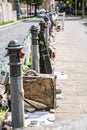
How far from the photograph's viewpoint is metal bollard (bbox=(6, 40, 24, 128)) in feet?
15.4

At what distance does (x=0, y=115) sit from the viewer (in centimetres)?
577

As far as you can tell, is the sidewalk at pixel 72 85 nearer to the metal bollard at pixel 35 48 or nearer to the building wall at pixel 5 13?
the metal bollard at pixel 35 48

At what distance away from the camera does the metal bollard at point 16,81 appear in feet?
15.4

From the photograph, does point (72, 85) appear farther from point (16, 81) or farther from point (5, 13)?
point (5, 13)

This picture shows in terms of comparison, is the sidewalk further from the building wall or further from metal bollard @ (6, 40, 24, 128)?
the building wall

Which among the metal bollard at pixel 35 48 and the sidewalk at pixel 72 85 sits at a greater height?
the metal bollard at pixel 35 48

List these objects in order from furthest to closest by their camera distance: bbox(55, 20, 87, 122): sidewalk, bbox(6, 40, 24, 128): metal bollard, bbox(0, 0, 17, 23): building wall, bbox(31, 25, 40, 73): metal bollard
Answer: bbox(0, 0, 17, 23): building wall
bbox(31, 25, 40, 73): metal bollard
bbox(55, 20, 87, 122): sidewalk
bbox(6, 40, 24, 128): metal bollard

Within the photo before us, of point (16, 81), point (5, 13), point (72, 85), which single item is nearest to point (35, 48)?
point (72, 85)

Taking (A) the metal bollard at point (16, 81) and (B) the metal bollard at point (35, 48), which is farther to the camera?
(B) the metal bollard at point (35, 48)

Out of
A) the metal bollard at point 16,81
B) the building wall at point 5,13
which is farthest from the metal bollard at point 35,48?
the building wall at point 5,13

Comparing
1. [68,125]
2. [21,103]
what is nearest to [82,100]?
[21,103]

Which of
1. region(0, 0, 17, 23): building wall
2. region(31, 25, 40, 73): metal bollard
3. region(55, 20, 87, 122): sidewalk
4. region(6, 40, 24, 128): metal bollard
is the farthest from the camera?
region(0, 0, 17, 23): building wall

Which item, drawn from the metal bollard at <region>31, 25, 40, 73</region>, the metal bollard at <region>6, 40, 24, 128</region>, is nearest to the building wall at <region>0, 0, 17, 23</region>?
the metal bollard at <region>31, 25, 40, 73</region>

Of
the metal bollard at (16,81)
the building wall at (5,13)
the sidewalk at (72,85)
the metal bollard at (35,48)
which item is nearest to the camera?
the metal bollard at (16,81)
